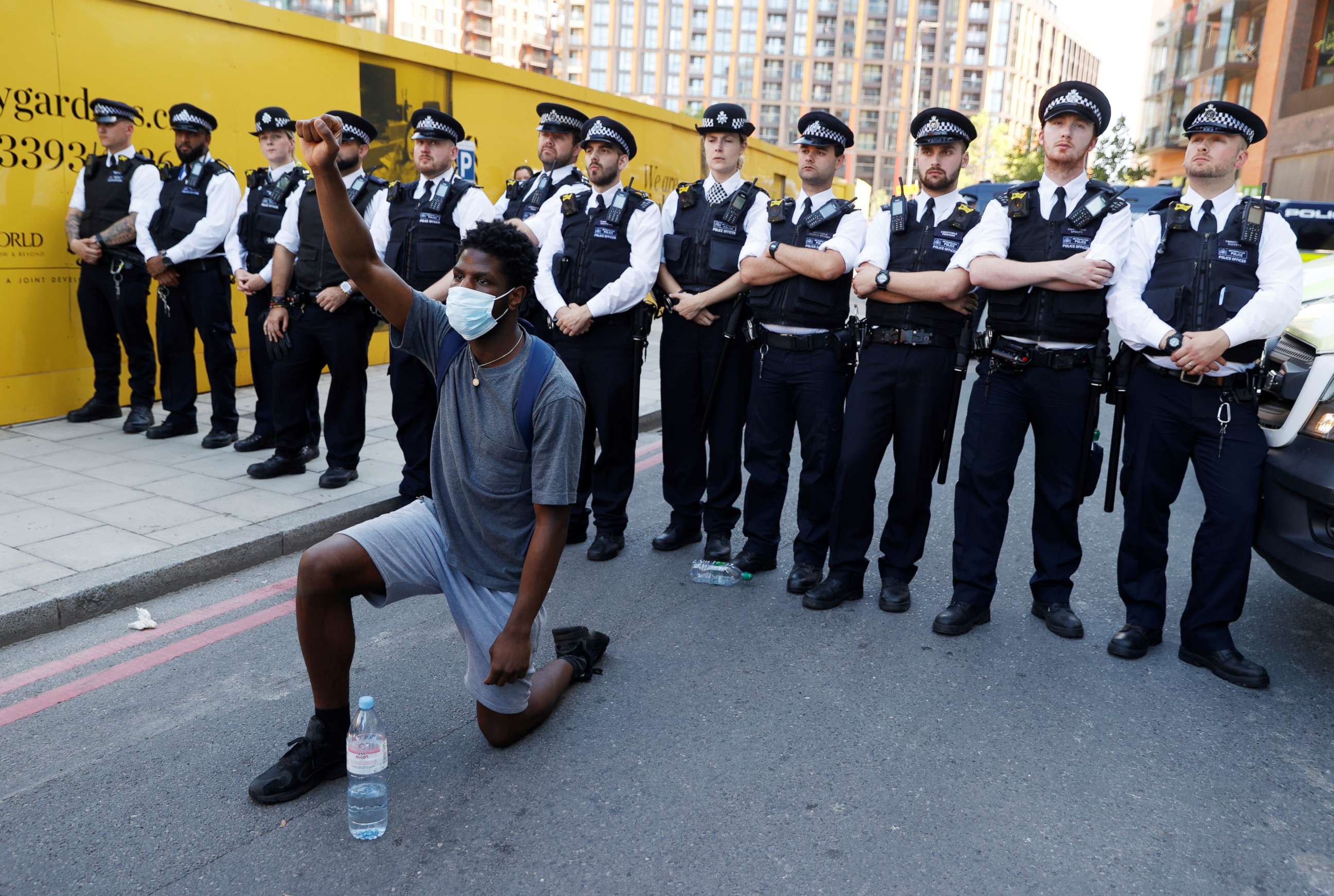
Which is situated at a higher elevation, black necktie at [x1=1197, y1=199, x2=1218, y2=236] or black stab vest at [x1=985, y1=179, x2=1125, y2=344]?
black necktie at [x1=1197, y1=199, x2=1218, y2=236]

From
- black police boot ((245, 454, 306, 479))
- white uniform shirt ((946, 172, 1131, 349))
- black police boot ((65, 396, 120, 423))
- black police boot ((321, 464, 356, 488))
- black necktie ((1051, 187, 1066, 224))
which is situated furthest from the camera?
black police boot ((65, 396, 120, 423))

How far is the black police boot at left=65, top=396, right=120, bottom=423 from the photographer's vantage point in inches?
304

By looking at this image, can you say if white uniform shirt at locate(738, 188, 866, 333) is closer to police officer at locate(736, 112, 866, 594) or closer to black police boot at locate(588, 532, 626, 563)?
police officer at locate(736, 112, 866, 594)

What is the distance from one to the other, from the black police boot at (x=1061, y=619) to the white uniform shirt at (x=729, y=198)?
2.24 m

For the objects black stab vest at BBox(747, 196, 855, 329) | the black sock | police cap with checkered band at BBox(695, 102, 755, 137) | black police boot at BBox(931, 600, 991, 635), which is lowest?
black police boot at BBox(931, 600, 991, 635)

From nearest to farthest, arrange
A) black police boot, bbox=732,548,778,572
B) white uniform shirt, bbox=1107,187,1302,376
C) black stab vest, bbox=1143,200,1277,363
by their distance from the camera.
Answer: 1. white uniform shirt, bbox=1107,187,1302,376
2. black stab vest, bbox=1143,200,1277,363
3. black police boot, bbox=732,548,778,572

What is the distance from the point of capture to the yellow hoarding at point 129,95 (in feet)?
24.8

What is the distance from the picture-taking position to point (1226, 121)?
407 cm

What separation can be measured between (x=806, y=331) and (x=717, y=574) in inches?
48.9

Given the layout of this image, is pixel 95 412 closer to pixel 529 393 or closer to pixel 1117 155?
pixel 529 393

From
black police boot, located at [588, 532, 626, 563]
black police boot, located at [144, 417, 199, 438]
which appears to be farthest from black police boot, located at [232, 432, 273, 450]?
black police boot, located at [588, 532, 626, 563]

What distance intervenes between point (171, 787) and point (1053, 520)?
11.7ft

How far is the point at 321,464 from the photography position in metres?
6.78

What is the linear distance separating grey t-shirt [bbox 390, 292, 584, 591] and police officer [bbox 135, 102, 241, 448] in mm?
4430
